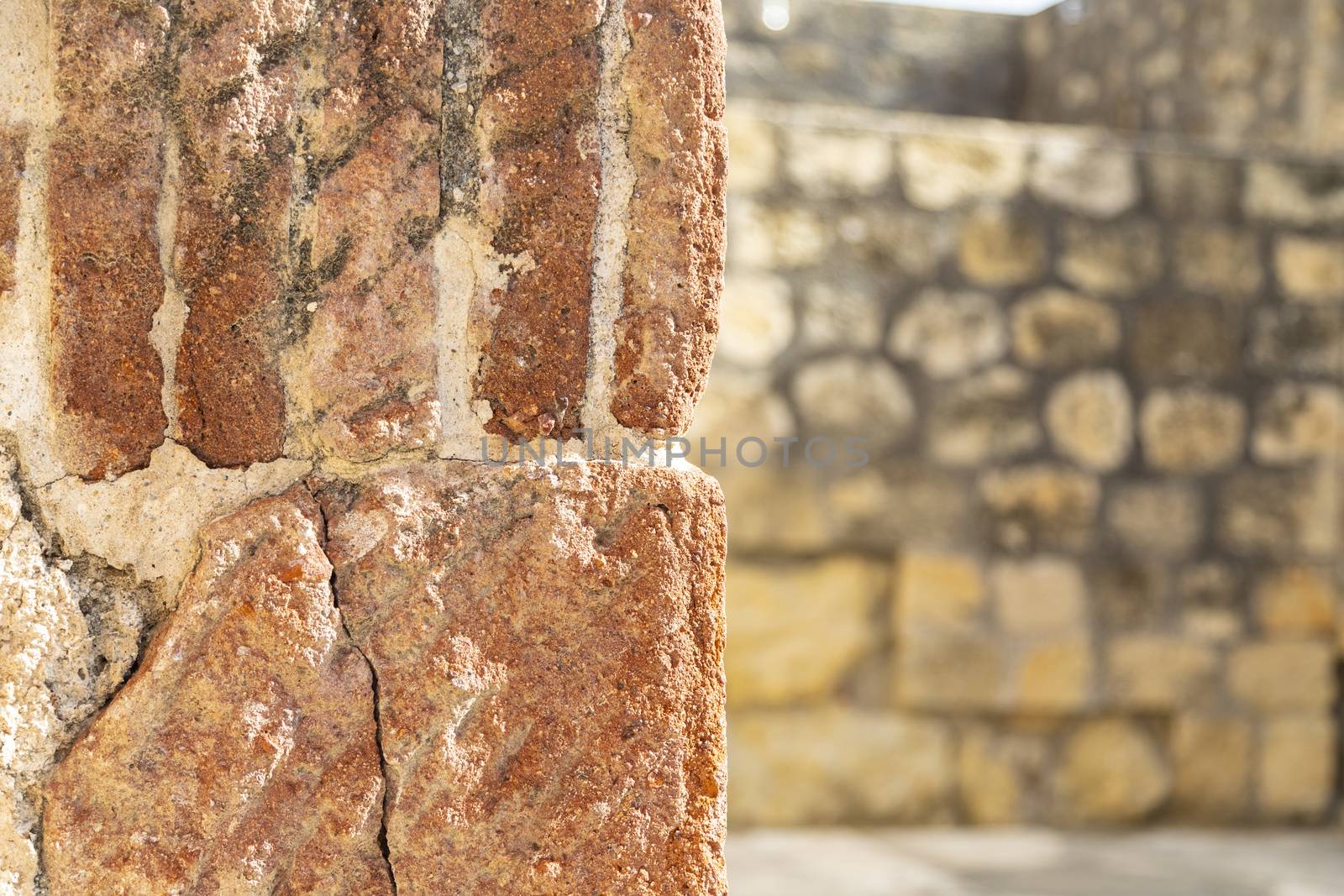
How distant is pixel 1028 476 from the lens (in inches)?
128

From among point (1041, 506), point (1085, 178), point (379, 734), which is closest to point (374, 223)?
point (379, 734)

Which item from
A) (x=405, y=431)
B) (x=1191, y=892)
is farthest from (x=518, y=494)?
(x=1191, y=892)

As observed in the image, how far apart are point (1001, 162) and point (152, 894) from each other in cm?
286

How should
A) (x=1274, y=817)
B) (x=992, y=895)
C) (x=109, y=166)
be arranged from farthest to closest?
1. (x=1274, y=817)
2. (x=992, y=895)
3. (x=109, y=166)

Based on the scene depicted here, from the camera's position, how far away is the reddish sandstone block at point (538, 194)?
0.85 meters

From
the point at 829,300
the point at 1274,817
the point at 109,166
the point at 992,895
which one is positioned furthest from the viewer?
the point at 1274,817

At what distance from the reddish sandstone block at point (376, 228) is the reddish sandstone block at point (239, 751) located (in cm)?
8

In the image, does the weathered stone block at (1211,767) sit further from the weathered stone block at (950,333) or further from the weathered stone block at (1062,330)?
the weathered stone block at (950,333)

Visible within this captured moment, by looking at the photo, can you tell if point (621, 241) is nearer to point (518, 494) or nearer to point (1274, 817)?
point (518, 494)

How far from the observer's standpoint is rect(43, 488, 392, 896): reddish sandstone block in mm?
790

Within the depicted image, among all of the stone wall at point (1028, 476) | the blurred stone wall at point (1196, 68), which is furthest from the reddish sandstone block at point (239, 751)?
the blurred stone wall at point (1196, 68)

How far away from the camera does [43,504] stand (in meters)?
0.81

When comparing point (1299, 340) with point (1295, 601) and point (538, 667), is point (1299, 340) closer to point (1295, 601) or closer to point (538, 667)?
point (1295, 601)

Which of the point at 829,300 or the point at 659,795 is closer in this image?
the point at 659,795
